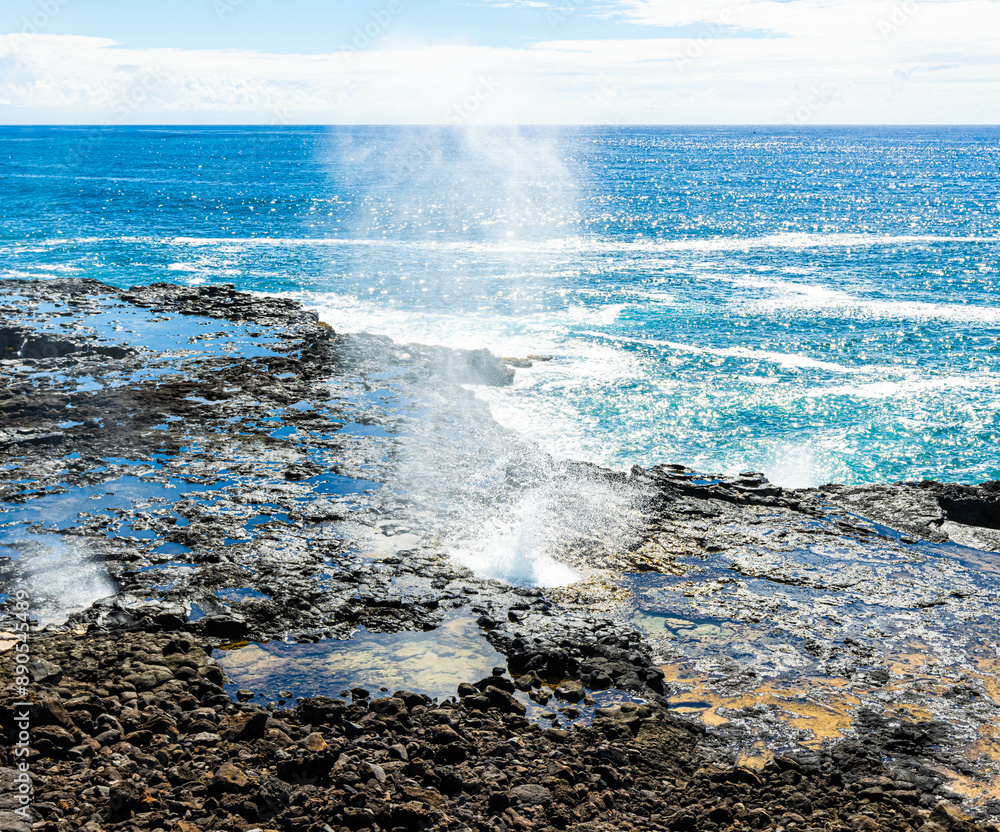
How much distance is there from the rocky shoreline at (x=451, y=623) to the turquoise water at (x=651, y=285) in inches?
260

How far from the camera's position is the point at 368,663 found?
16.1 m

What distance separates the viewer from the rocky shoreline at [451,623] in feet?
39.9

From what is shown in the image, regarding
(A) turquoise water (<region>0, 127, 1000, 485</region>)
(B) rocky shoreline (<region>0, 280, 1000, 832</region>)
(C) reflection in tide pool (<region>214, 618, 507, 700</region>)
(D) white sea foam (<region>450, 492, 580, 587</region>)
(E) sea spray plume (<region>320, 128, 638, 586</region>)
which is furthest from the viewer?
(A) turquoise water (<region>0, 127, 1000, 485</region>)

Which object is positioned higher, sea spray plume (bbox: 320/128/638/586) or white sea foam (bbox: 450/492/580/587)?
sea spray plume (bbox: 320/128/638/586)

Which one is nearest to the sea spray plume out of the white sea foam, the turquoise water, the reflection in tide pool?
the white sea foam

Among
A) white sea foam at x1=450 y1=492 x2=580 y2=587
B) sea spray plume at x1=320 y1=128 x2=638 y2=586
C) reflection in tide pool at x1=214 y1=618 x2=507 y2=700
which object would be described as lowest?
reflection in tide pool at x1=214 y1=618 x2=507 y2=700

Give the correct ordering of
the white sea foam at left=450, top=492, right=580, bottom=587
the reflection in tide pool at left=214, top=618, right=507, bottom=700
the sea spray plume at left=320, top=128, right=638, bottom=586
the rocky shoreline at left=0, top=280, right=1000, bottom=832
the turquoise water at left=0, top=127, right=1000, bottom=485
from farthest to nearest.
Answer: the turquoise water at left=0, top=127, right=1000, bottom=485, the sea spray plume at left=320, top=128, right=638, bottom=586, the white sea foam at left=450, top=492, right=580, bottom=587, the reflection in tide pool at left=214, top=618, right=507, bottom=700, the rocky shoreline at left=0, top=280, right=1000, bottom=832

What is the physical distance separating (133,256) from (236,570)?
53169mm

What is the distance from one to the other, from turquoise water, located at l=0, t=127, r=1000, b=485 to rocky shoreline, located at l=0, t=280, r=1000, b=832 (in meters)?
6.61

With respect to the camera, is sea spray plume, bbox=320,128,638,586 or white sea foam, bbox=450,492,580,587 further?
sea spray plume, bbox=320,128,638,586

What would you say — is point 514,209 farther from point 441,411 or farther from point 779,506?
point 779,506

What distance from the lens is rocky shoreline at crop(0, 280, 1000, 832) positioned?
39.9 ft

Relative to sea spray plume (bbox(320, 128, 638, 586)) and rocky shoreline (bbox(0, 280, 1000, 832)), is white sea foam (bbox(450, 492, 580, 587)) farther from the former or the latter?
rocky shoreline (bbox(0, 280, 1000, 832))

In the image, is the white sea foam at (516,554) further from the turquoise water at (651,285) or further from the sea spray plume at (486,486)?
the turquoise water at (651,285)
